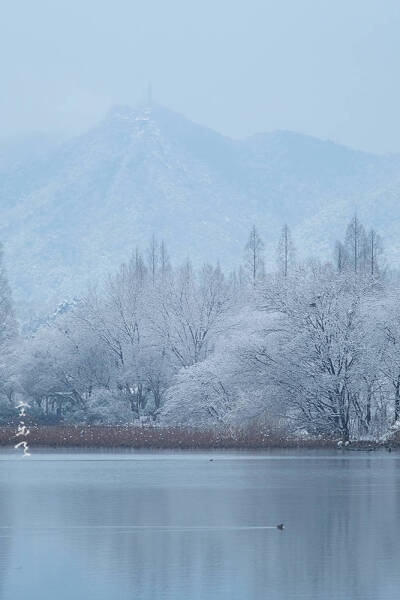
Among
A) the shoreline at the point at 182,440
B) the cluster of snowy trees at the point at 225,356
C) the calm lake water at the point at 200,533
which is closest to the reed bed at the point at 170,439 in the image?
the shoreline at the point at 182,440

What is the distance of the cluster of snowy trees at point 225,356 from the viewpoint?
48.5 meters

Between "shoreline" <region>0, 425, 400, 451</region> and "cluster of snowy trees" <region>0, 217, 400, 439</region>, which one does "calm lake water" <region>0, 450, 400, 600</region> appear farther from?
"cluster of snowy trees" <region>0, 217, 400, 439</region>

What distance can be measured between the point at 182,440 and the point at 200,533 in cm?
2705

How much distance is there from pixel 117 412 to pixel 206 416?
1182 cm

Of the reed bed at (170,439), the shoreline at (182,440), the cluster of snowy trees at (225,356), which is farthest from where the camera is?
the cluster of snowy trees at (225,356)

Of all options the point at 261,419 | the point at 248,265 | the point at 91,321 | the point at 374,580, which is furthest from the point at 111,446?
the point at 248,265

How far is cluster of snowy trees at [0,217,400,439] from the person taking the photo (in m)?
48.5

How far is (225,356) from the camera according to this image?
5184cm

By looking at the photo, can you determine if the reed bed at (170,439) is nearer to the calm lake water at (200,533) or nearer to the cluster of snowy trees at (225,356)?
the cluster of snowy trees at (225,356)

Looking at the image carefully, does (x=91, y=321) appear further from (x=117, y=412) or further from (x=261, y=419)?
(x=261, y=419)

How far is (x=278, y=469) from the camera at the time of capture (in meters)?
35.6

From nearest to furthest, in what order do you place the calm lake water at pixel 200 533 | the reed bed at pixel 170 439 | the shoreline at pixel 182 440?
the calm lake water at pixel 200 533, the shoreline at pixel 182 440, the reed bed at pixel 170 439

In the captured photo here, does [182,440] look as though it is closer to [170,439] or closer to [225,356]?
[170,439]

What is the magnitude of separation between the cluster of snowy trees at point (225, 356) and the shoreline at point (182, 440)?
981 mm
